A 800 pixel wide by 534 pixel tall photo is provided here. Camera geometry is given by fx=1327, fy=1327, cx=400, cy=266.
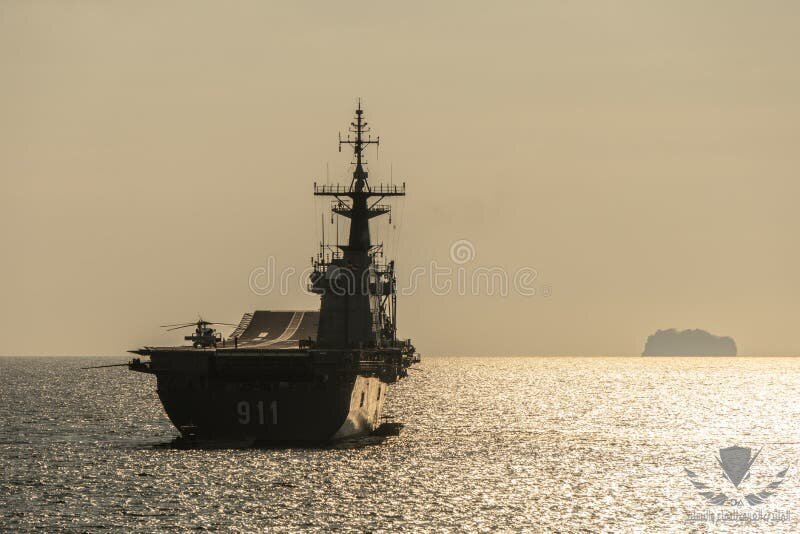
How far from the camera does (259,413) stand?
6425 cm

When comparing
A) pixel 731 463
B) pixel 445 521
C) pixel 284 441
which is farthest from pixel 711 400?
pixel 445 521

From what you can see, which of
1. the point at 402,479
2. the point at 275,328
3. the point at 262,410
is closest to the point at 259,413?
the point at 262,410

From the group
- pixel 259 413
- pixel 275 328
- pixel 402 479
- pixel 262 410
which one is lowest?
pixel 402 479

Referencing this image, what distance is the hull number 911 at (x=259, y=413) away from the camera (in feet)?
210

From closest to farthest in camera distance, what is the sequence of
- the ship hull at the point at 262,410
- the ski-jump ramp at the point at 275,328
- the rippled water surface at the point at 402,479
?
the rippled water surface at the point at 402,479
the ship hull at the point at 262,410
the ski-jump ramp at the point at 275,328

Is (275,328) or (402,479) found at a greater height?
(275,328)

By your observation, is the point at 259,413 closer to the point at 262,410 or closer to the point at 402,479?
the point at 262,410

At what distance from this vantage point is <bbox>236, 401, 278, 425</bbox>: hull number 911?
64000 millimetres

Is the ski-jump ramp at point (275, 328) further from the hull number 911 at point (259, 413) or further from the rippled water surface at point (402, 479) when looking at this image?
the hull number 911 at point (259, 413)

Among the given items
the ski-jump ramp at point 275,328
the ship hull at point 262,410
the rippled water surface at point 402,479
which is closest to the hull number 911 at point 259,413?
the ship hull at point 262,410

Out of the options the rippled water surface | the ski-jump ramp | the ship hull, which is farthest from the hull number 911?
the ski-jump ramp

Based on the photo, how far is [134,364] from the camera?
67438mm

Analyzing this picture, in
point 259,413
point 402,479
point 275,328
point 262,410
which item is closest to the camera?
point 402,479

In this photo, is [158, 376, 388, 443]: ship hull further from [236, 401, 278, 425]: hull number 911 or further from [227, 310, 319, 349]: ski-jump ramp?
[227, 310, 319, 349]: ski-jump ramp
